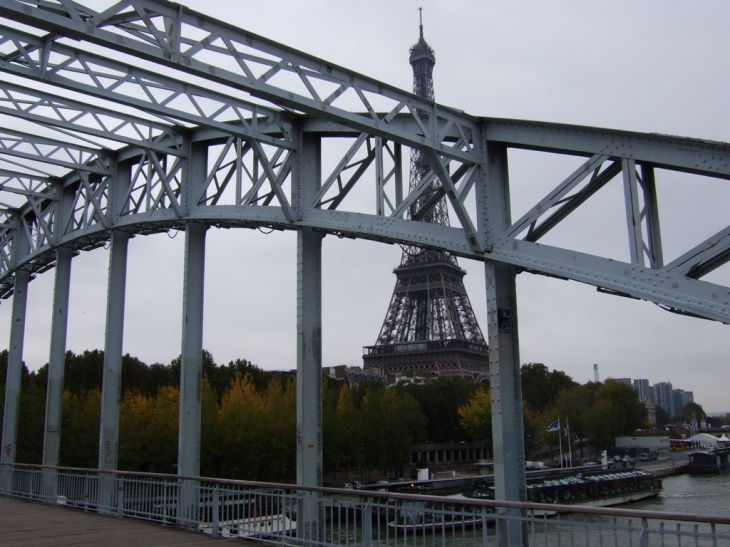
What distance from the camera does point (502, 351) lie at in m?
10.6

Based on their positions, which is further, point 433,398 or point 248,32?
point 433,398

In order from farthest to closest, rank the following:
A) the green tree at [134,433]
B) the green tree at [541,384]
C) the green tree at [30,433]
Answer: the green tree at [541,384] → the green tree at [30,433] → the green tree at [134,433]

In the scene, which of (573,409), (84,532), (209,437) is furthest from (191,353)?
(573,409)

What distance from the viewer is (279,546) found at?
9.30 meters

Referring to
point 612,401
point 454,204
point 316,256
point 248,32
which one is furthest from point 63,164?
point 612,401

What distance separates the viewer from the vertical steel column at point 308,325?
41.7ft

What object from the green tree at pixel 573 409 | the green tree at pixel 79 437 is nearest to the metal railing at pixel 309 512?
the green tree at pixel 79 437

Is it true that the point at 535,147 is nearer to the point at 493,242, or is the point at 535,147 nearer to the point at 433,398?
the point at 493,242

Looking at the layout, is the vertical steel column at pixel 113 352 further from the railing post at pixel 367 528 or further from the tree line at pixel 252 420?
the tree line at pixel 252 420

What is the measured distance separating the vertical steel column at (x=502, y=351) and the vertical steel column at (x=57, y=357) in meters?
12.7

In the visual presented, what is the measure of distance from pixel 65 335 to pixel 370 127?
40.9 ft

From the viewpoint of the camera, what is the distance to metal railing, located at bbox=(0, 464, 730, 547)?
6.02m

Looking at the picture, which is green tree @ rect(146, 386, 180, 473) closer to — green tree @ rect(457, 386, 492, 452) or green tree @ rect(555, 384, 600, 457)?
green tree @ rect(457, 386, 492, 452)

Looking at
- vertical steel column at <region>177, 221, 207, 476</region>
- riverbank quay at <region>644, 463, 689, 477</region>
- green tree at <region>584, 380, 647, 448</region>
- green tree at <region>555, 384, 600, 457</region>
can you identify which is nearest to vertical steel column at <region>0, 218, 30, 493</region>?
vertical steel column at <region>177, 221, 207, 476</region>
